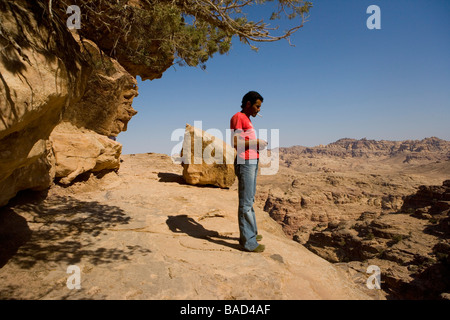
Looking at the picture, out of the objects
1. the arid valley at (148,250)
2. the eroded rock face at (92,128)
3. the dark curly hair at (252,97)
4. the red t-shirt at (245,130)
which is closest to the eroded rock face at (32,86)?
the eroded rock face at (92,128)

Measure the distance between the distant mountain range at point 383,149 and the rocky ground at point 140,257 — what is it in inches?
3922

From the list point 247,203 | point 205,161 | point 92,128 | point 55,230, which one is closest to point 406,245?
point 205,161

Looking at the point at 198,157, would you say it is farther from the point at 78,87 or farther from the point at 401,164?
the point at 401,164

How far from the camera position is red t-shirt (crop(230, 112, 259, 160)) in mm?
2750

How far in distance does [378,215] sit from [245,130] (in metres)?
35.4

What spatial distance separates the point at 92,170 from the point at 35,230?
103 inches

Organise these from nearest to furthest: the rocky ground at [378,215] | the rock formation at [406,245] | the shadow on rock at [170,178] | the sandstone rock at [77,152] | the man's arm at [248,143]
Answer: the man's arm at [248,143] < the sandstone rock at [77,152] < the shadow on rock at [170,178] < the rock formation at [406,245] < the rocky ground at [378,215]

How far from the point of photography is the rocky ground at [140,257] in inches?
74.0

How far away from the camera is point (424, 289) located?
46.1 feet

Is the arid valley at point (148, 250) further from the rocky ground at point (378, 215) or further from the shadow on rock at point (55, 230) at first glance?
the rocky ground at point (378, 215)

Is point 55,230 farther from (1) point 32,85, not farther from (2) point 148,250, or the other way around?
(1) point 32,85

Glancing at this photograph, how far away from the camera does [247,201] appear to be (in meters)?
2.77

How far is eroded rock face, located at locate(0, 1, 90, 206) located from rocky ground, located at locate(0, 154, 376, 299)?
841 millimetres
